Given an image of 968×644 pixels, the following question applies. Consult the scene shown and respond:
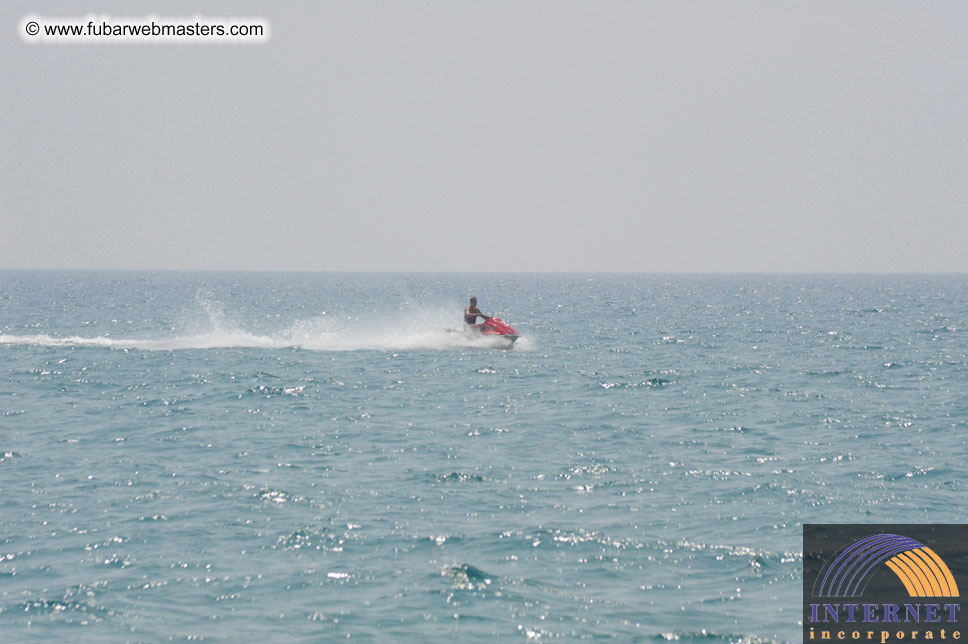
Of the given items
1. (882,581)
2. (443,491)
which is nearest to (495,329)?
(443,491)

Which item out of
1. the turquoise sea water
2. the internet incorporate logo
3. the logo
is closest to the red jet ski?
the turquoise sea water

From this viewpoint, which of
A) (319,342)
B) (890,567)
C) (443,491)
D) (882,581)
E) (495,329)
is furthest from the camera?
(319,342)

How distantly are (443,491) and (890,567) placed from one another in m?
6.87

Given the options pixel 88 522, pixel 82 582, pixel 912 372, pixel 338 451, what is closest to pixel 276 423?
pixel 338 451

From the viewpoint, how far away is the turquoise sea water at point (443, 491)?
1030 centimetres

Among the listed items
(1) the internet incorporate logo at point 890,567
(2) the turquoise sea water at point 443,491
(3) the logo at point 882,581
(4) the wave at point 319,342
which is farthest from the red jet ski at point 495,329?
(1) the internet incorporate logo at point 890,567

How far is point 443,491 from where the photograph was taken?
49.7 feet

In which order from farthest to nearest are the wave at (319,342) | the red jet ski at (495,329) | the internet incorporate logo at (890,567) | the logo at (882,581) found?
the wave at (319,342), the red jet ski at (495,329), the internet incorporate logo at (890,567), the logo at (882,581)

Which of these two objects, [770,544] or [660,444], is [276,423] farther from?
[770,544]

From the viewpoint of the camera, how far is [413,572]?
11383 millimetres

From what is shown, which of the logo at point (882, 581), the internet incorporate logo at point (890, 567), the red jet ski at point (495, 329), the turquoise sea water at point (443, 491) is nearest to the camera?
the logo at point (882, 581)

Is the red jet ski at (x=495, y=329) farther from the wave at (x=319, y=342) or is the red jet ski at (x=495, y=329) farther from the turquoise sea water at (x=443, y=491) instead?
the turquoise sea water at (x=443, y=491)

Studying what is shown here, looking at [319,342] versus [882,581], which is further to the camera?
[319,342]

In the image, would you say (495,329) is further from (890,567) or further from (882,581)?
(882,581)
